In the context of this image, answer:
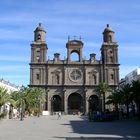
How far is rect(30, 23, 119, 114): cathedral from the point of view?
103625 mm

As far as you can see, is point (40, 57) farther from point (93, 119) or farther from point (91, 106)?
point (93, 119)

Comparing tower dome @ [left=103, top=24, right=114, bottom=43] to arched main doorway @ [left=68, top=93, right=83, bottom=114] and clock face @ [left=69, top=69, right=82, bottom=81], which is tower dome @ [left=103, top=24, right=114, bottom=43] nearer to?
clock face @ [left=69, top=69, right=82, bottom=81]

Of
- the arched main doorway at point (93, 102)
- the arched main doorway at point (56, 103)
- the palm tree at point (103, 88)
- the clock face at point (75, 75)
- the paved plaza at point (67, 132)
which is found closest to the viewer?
the paved plaza at point (67, 132)

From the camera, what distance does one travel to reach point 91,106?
349ft

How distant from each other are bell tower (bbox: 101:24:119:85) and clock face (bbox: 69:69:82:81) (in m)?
7.18

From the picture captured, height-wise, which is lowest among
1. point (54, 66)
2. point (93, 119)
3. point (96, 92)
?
point (93, 119)

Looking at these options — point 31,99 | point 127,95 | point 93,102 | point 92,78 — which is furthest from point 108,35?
point 127,95

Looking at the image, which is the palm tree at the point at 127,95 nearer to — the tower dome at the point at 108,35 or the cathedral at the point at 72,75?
the cathedral at the point at 72,75

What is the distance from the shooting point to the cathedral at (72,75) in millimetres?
103625

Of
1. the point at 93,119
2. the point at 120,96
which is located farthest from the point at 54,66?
the point at 93,119

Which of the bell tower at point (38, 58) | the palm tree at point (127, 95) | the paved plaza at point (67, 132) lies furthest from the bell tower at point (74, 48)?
the paved plaza at point (67, 132)

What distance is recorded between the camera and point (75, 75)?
106 metres

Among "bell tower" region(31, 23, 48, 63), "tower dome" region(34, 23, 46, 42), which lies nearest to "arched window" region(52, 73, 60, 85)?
"bell tower" region(31, 23, 48, 63)

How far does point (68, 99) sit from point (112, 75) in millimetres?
14388
